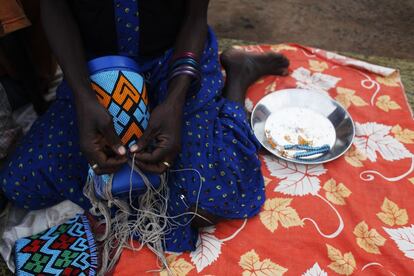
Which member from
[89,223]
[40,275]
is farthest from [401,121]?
[40,275]

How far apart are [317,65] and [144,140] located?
3.50 feet

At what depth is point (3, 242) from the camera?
48.2 inches

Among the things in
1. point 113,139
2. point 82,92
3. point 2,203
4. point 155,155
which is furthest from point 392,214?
point 2,203

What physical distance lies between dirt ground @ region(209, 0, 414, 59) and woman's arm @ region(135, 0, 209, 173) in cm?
100

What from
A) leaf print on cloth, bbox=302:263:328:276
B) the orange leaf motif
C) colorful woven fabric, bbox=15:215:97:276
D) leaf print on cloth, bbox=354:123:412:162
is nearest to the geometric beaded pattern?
colorful woven fabric, bbox=15:215:97:276

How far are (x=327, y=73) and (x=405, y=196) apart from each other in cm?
65

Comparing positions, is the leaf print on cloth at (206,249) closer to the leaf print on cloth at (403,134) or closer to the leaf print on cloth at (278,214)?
the leaf print on cloth at (278,214)

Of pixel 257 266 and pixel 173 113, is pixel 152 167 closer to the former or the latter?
pixel 173 113

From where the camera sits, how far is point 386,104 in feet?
5.23

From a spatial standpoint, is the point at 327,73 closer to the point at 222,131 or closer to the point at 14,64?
the point at 222,131

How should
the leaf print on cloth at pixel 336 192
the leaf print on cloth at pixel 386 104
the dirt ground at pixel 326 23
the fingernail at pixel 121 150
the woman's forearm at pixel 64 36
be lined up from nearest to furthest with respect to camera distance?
the fingernail at pixel 121 150 → the woman's forearm at pixel 64 36 → the leaf print on cloth at pixel 336 192 → the leaf print on cloth at pixel 386 104 → the dirt ground at pixel 326 23

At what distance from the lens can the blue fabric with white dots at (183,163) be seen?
1140mm

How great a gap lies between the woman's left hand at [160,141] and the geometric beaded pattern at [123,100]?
1.4 inches

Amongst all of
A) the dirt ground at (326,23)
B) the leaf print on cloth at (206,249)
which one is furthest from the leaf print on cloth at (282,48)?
the leaf print on cloth at (206,249)
